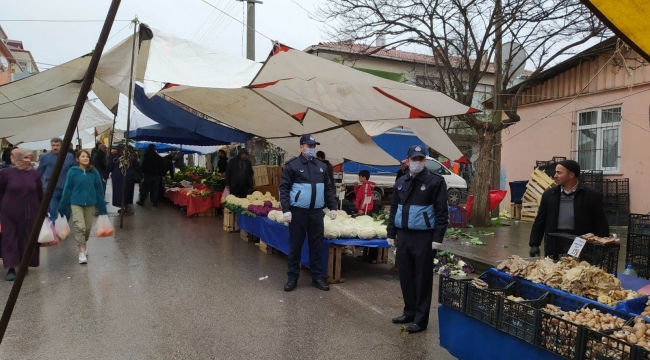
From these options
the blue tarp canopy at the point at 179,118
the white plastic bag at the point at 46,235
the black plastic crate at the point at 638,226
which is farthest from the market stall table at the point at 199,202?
the black plastic crate at the point at 638,226

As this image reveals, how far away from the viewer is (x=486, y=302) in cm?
372

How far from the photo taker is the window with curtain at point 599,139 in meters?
12.3

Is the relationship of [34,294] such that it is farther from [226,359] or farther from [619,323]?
[619,323]

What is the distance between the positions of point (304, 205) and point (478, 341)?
3337 mm

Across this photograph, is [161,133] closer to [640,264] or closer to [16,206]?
[16,206]

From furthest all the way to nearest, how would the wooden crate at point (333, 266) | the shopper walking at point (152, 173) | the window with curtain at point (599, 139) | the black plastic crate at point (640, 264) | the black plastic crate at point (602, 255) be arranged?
the shopper walking at point (152, 173), the window with curtain at point (599, 139), the wooden crate at point (333, 266), the black plastic crate at point (640, 264), the black plastic crate at point (602, 255)

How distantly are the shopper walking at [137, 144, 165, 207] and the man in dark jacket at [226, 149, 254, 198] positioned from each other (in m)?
3.83

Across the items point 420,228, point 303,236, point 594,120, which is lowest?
point 303,236

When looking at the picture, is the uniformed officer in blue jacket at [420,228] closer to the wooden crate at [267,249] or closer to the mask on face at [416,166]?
the mask on face at [416,166]

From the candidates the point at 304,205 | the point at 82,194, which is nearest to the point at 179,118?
the point at 82,194

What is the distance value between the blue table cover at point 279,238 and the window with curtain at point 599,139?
328 inches

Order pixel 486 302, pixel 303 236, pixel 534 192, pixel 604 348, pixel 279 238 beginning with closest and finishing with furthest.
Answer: pixel 604 348 < pixel 486 302 < pixel 303 236 < pixel 279 238 < pixel 534 192

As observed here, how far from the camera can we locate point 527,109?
15.1 meters

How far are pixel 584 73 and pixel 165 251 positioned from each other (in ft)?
38.5
